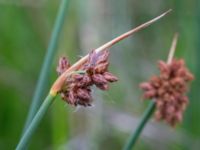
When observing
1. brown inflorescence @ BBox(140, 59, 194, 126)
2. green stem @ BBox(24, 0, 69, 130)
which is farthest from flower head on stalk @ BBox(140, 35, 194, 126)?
green stem @ BBox(24, 0, 69, 130)

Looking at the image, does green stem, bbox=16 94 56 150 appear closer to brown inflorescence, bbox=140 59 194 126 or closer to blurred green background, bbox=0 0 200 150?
brown inflorescence, bbox=140 59 194 126

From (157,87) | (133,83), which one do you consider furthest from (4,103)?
(157,87)

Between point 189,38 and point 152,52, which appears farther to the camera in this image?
point 152,52

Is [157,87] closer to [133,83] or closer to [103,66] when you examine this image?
[103,66]

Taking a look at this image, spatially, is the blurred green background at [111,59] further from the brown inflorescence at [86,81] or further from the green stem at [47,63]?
the brown inflorescence at [86,81]

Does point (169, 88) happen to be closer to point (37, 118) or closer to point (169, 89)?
point (169, 89)

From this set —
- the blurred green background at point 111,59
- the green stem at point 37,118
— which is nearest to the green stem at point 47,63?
the green stem at point 37,118

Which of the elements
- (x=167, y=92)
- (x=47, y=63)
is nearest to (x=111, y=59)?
(x=167, y=92)
